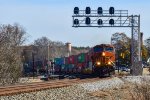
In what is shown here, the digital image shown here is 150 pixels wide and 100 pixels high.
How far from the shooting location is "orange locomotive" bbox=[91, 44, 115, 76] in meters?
50.9

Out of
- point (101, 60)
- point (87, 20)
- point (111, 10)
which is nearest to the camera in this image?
point (101, 60)

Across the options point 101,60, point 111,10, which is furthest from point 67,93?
point 111,10

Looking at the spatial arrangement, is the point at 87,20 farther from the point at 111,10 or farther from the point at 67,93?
the point at 67,93

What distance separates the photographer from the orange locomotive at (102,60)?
167 feet

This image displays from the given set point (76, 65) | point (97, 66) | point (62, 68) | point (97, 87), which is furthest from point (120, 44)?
point (97, 87)

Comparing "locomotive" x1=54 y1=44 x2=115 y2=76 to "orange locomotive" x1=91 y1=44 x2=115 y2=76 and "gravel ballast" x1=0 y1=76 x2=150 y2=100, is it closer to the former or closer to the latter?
"orange locomotive" x1=91 y1=44 x2=115 y2=76

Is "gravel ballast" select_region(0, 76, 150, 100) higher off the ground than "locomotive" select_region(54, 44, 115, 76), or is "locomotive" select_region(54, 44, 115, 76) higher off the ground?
"locomotive" select_region(54, 44, 115, 76)

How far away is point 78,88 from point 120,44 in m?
106

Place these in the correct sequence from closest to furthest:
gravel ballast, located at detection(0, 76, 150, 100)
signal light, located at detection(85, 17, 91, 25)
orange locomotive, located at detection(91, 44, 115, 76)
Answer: gravel ballast, located at detection(0, 76, 150, 100), orange locomotive, located at detection(91, 44, 115, 76), signal light, located at detection(85, 17, 91, 25)

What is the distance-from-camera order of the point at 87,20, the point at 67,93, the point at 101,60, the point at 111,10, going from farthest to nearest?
the point at 87,20
the point at 111,10
the point at 101,60
the point at 67,93

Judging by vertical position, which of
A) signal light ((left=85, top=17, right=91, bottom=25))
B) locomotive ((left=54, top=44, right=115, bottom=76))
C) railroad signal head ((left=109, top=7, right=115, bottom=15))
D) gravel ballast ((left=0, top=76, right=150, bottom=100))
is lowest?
gravel ballast ((left=0, top=76, right=150, bottom=100))

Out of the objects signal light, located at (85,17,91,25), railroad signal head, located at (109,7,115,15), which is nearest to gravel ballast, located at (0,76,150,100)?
railroad signal head, located at (109,7,115,15)

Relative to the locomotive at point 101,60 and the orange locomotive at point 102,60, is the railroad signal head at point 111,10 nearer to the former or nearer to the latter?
the locomotive at point 101,60

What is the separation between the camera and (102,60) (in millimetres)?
51219
